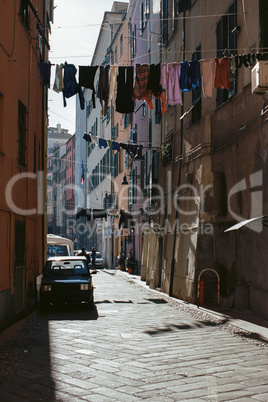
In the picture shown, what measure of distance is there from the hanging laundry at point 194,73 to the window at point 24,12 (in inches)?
172

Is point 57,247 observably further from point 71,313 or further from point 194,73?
point 194,73

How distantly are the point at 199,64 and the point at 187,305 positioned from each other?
6659 mm

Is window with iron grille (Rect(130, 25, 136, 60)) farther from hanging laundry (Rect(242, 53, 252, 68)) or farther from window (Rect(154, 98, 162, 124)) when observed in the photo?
hanging laundry (Rect(242, 53, 252, 68))

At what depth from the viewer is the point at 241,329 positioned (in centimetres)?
1109

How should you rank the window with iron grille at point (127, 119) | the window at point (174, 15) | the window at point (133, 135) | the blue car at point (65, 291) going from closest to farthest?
the blue car at point (65, 291) → the window at point (174, 15) → the window at point (133, 135) → the window with iron grille at point (127, 119)

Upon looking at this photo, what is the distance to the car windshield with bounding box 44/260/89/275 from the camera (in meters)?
15.8

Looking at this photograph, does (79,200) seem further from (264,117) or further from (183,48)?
(264,117)

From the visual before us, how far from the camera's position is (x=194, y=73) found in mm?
13539

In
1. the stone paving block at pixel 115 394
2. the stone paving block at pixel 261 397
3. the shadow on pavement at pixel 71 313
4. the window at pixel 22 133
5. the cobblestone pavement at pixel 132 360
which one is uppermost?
the window at pixel 22 133

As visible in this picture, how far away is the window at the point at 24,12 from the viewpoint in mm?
14119

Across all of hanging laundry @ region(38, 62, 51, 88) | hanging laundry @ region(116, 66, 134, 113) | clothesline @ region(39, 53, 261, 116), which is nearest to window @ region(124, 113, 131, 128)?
hanging laundry @ region(116, 66, 134, 113)

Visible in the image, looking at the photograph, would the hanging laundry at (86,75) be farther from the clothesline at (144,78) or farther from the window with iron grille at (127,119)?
the window with iron grille at (127,119)

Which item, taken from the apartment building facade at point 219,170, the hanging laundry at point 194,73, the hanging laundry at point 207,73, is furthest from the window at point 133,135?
the hanging laundry at point 207,73

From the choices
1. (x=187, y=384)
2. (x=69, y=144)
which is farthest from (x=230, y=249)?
(x=69, y=144)
